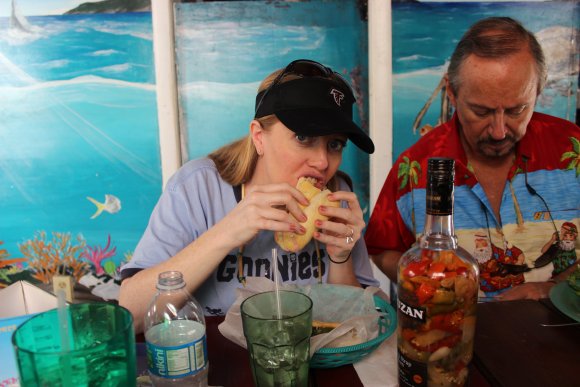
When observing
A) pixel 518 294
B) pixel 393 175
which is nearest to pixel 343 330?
pixel 518 294

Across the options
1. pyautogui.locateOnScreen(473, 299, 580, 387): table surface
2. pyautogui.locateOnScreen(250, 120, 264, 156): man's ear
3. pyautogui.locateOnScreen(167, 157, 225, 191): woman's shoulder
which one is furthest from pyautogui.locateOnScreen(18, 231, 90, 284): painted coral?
pyautogui.locateOnScreen(473, 299, 580, 387): table surface

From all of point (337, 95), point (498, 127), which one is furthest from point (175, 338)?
point (498, 127)

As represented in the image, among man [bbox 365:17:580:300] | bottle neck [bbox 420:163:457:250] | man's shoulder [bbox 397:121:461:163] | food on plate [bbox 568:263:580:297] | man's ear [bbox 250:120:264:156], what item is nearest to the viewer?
bottle neck [bbox 420:163:457:250]

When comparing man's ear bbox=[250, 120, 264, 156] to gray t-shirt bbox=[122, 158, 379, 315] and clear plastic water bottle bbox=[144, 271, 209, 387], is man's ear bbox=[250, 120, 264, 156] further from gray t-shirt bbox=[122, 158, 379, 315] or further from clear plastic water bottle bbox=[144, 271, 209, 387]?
clear plastic water bottle bbox=[144, 271, 209, 387]

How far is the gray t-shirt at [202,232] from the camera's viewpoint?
155 cm

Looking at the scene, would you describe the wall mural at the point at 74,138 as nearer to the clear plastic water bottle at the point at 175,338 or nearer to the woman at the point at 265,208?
the woman at the point at 265,208

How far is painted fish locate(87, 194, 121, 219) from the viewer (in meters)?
2.86

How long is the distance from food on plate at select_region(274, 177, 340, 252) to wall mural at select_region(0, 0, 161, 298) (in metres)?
1.52

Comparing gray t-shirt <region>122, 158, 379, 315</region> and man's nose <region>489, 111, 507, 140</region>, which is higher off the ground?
man's nose <region>489, 111, 507, 140</region>

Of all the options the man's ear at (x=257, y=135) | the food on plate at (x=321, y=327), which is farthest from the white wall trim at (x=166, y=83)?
the food on plate at (x=321, y=327)

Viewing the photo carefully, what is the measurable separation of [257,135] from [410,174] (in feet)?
2.55

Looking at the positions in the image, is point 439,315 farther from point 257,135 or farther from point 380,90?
point 380,90

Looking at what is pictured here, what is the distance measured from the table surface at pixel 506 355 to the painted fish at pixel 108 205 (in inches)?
68.7

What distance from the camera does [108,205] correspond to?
9.40ft
